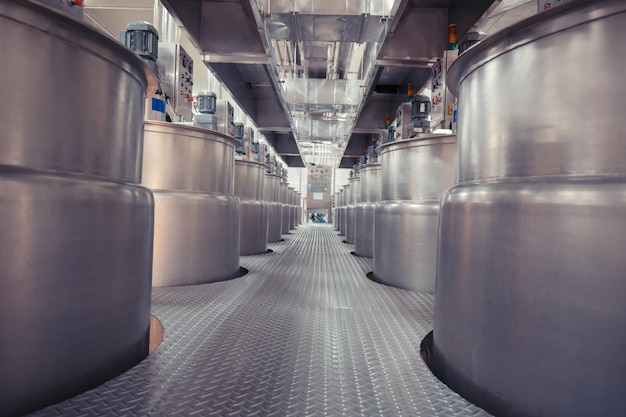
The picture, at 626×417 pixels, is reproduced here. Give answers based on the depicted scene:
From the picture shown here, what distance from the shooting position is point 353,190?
18.2ft

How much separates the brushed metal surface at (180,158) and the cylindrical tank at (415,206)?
116 cm

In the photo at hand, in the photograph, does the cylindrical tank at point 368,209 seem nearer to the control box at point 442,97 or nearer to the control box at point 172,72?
the control box at point 442,97

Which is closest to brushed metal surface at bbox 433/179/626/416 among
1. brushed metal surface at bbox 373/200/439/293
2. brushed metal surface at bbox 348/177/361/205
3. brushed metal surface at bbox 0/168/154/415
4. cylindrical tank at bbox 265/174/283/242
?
brushed metal surface at bbox 0/168/154/415

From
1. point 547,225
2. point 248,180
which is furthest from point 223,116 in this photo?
point 547,225

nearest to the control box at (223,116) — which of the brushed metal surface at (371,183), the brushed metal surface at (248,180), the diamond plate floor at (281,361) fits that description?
the brushed metal surface at (248,180)

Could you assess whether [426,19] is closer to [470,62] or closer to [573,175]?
[470,62]

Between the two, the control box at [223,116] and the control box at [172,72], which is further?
the control box at [223,116]

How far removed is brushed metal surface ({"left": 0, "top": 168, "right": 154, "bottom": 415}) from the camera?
76cm

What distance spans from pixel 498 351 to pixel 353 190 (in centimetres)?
478

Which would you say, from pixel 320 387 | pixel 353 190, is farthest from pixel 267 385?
pixel 353 190

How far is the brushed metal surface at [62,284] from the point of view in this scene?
757mm

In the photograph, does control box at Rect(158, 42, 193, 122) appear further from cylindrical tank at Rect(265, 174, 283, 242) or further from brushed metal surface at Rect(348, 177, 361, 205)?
brushed metal surface at Rect(348, 177, 361, 205)

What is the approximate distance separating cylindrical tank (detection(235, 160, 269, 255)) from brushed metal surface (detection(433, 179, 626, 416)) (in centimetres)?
293

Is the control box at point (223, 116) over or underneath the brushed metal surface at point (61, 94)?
over
